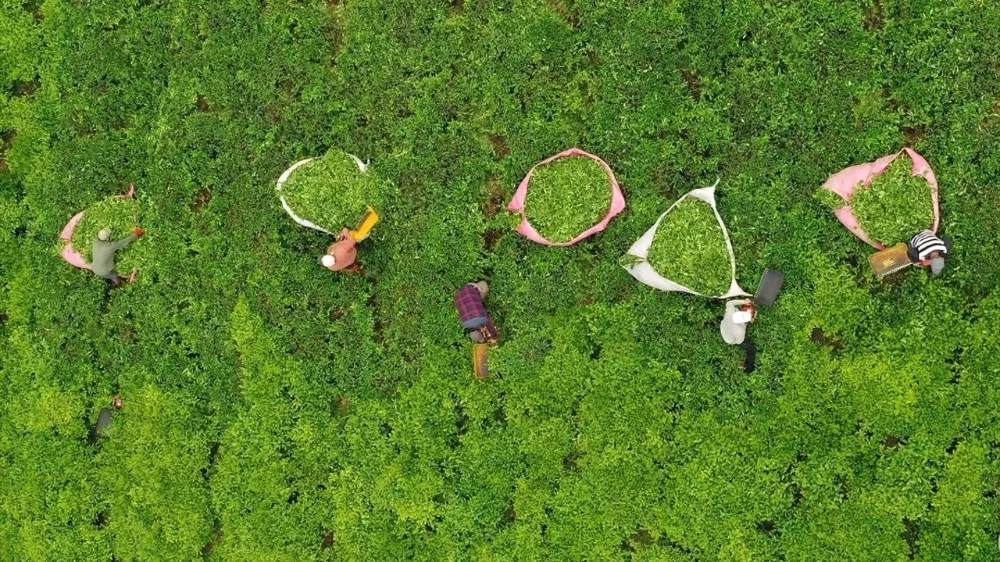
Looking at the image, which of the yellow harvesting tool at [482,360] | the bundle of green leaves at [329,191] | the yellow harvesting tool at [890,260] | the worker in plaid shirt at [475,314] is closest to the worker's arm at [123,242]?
the bundle of green leaves at [329,191]

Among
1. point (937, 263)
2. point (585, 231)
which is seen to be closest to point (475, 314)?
point (585, 231)

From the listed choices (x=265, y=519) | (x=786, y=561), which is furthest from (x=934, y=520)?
(x=265, y=519)

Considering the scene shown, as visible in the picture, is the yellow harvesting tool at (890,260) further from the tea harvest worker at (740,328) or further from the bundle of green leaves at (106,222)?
the bundle of green leaves at (106,222)

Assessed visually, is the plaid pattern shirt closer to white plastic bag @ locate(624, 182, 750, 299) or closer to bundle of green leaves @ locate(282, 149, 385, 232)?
bundle of green leaves @ locate(282, 149, 385, 232)

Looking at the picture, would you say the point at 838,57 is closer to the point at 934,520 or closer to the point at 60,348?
the point at 934,520

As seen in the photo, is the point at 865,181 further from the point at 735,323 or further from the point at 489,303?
the point at 489,303

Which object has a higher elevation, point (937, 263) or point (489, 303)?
point (937, 263)
